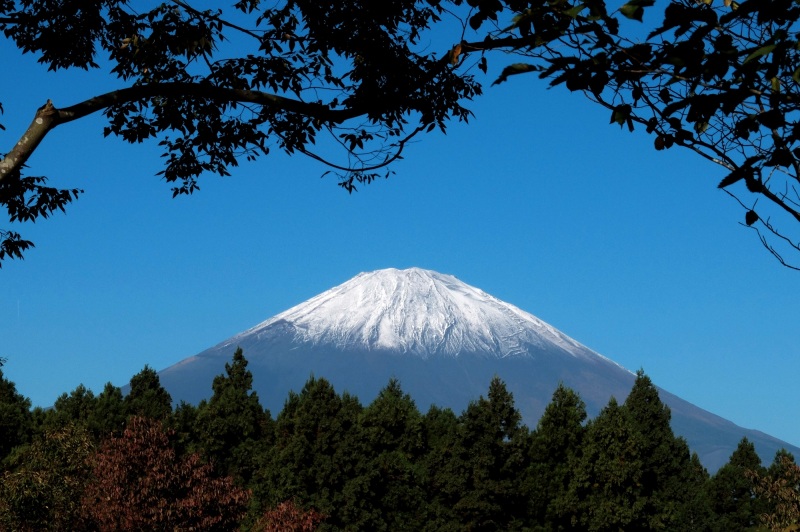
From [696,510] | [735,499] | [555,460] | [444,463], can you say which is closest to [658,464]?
[696,510]

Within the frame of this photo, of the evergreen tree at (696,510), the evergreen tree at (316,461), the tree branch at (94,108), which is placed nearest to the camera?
the tree branch at (94,108)

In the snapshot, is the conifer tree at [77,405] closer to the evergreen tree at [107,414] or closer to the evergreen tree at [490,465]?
the evergreen tree at [107,414]

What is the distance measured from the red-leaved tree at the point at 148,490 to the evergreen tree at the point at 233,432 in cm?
2308

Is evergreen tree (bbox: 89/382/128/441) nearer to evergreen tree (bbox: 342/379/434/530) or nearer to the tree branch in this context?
evergreen tree (bbox: 342/379/434/530)

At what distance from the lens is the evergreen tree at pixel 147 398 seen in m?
66.7

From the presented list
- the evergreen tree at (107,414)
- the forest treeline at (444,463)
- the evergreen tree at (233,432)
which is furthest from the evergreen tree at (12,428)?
the evergreen tree at (233,432)

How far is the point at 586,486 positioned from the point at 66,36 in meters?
43.3

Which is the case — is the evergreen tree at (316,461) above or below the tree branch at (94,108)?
below

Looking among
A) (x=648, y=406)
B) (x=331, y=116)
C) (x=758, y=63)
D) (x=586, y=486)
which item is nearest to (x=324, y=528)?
(x=586, y=486)

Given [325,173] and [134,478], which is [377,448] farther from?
[325,173]

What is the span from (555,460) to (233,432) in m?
21.2

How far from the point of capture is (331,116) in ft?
37.0

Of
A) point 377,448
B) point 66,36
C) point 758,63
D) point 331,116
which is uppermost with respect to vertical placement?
point 66,36

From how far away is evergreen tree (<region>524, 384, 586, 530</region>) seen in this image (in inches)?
2116
